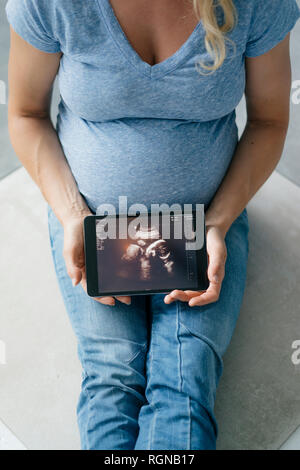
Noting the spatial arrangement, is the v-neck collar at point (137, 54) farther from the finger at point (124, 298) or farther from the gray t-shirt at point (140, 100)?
the finger at point (124, 298)

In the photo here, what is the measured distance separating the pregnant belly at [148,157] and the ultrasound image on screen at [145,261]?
0.06 metres

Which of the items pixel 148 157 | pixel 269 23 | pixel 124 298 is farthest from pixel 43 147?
pixel 269 23

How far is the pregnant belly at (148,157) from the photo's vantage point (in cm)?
84

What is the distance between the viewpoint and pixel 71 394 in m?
1.02

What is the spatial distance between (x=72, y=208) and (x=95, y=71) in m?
0.26

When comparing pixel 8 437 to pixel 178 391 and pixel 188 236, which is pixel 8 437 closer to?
pixel 178 391

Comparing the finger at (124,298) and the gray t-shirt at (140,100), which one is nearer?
the gray t-shirt at (140,100)

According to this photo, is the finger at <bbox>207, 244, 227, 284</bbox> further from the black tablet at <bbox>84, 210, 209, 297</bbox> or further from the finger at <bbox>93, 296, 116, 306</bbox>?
the finger at <bbox>93, 296, 116, 306</bbox>

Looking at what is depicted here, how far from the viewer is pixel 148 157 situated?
2.77 feet

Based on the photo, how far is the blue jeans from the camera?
80 centimetres
